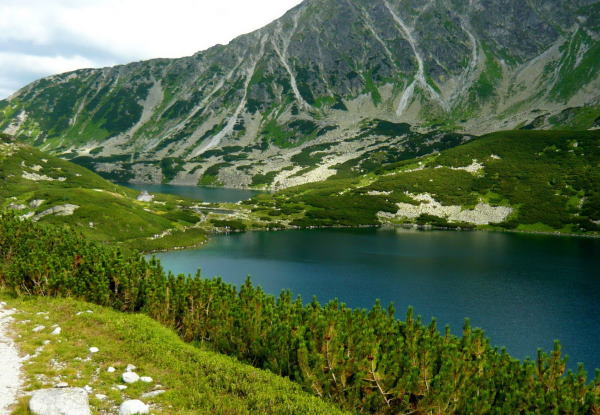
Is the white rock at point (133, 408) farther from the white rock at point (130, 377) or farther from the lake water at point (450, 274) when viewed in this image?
the lake water at point (450, 274)

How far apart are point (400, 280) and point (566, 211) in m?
102

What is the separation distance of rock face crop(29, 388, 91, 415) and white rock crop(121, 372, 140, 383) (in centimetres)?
170

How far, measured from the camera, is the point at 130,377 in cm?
1436

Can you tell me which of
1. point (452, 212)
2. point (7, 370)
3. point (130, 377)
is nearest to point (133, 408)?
point (130, 377)

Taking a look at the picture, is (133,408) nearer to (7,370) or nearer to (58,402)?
(58,402)

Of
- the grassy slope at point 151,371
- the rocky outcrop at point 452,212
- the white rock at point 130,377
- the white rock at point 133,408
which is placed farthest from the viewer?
the rocky outcrop at point 452,212

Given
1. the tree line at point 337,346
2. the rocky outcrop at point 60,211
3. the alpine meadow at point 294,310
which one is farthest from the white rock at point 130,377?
the rocky outcrop at point 60,211

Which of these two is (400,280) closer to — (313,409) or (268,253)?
(268,253)

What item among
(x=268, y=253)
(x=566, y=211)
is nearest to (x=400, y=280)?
(x=268, y=253)

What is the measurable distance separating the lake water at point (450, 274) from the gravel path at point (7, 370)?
45.7 meters

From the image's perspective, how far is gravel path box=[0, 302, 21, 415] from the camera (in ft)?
39.9

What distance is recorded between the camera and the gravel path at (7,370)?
1215cm

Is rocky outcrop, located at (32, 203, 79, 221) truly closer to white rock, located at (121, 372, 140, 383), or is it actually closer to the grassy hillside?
the grassy hillside

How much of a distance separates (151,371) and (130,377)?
1.05m
